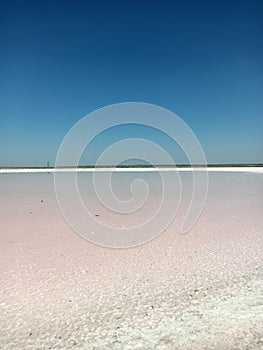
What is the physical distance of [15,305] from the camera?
2188 mm

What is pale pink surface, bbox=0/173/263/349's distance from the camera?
5.91 feet

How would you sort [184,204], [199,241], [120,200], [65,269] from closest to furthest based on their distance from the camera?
[65,269], [199,241], [184,204], [120,200]

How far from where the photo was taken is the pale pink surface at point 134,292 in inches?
70.9

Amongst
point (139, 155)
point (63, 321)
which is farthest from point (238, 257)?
point (139, 155)

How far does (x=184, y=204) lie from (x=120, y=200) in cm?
164

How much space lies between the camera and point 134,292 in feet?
7.86

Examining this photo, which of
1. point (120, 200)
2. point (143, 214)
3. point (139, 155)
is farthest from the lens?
point (139, 155)

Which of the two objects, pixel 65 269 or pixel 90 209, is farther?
pixel 90 209

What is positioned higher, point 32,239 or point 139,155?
point 139,155

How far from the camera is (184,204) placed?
6.91 m

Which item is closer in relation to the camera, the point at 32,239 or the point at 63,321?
the point at 63,321

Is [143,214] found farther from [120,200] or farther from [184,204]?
[120,200]

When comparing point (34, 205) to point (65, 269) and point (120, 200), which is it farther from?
point (65, 269)

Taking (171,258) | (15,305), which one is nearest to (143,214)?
(171,258)
